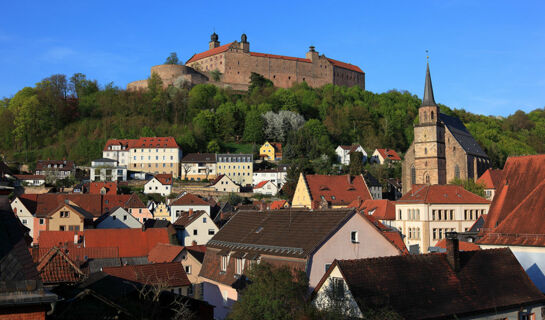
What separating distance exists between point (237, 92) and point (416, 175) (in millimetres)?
62723

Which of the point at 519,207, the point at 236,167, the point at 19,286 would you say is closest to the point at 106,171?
the point at 236,167

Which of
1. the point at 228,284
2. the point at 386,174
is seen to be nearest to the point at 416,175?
the point at 386,174

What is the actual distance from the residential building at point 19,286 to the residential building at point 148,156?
3417 inches

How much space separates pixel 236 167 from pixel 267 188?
9.91 metres

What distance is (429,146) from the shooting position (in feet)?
213

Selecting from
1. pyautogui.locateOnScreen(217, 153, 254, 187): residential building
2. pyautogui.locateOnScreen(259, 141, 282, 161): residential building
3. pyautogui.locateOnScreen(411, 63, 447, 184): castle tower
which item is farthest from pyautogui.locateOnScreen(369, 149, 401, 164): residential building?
pyautogui.locateOnScreen(411, 63, 447, 184): castle tower

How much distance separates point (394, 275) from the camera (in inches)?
560

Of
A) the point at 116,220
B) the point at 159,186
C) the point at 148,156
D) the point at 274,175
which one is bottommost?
the point at 116,220

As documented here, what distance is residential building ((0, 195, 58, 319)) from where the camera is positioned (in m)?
6.07

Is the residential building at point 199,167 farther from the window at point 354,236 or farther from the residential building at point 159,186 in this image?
the window at point 354,236

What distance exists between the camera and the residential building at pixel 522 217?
17.7 metres

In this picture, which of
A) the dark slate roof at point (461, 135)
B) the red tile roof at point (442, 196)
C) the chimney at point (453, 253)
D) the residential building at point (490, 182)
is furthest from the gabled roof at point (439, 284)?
the dark slate roof at point (461, 135)

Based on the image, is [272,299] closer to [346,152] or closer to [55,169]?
[55,169]

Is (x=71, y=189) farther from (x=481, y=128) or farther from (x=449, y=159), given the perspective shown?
(x=481, y=128)
